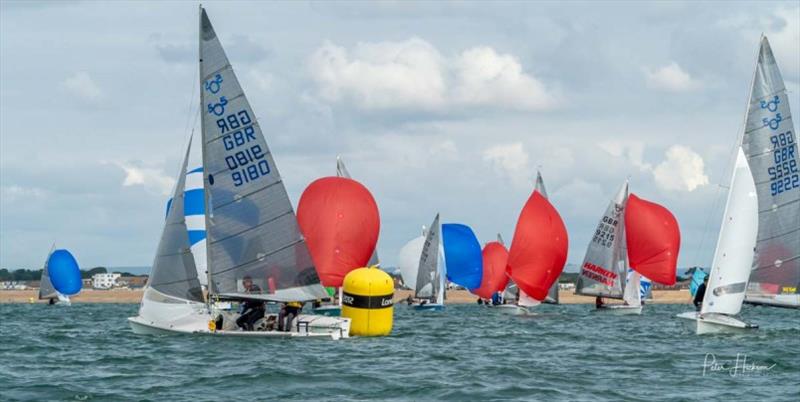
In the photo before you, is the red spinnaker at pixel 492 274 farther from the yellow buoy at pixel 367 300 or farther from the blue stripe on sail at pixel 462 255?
the yellow buoy at pixel 367 300

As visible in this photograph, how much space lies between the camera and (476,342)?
1521 inches

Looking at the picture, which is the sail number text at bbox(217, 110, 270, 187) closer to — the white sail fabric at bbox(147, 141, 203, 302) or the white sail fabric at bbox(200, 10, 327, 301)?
the white sail fabric at bbox(200, 10, 327, 301)

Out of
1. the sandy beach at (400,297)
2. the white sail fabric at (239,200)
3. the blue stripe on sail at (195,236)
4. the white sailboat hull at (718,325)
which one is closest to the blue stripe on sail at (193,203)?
the blue stripe on sail at (195,236)

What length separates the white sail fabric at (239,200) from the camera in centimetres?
3469

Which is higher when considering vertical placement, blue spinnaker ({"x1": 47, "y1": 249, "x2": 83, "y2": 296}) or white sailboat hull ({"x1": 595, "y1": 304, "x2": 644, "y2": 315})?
blue spinnaker ({"x1": 47, "y1": 249, "x2": 83, "y2": 296})

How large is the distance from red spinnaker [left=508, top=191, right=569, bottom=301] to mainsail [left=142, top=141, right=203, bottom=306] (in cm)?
3035

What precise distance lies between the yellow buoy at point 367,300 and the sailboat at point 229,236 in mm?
A: 650

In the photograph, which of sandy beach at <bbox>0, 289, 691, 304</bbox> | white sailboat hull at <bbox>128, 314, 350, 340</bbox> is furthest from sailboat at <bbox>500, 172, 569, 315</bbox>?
sandy beach at <bbox>0, 289, 691, 304</bbox>

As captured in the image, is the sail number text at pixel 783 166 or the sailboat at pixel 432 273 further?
the sailboat at pixel 432 273

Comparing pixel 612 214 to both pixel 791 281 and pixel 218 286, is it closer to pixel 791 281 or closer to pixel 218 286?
pixel 791 281

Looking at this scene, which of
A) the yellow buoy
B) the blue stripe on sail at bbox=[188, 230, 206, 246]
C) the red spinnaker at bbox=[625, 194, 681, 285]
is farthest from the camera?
the red spinnaker at bbox=[625, 194, 681, 285]

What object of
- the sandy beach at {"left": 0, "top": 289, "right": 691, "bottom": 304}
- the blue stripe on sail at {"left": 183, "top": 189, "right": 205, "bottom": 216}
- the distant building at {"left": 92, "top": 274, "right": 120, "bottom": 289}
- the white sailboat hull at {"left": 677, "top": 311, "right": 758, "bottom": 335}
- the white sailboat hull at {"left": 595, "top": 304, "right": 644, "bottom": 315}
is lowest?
the white sailboat hull at {"left": 677, "top": 311, "right": 758, "bottom": 335}

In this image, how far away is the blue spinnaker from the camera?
90.1 metres

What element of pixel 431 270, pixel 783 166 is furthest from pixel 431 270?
pixel 783 166
